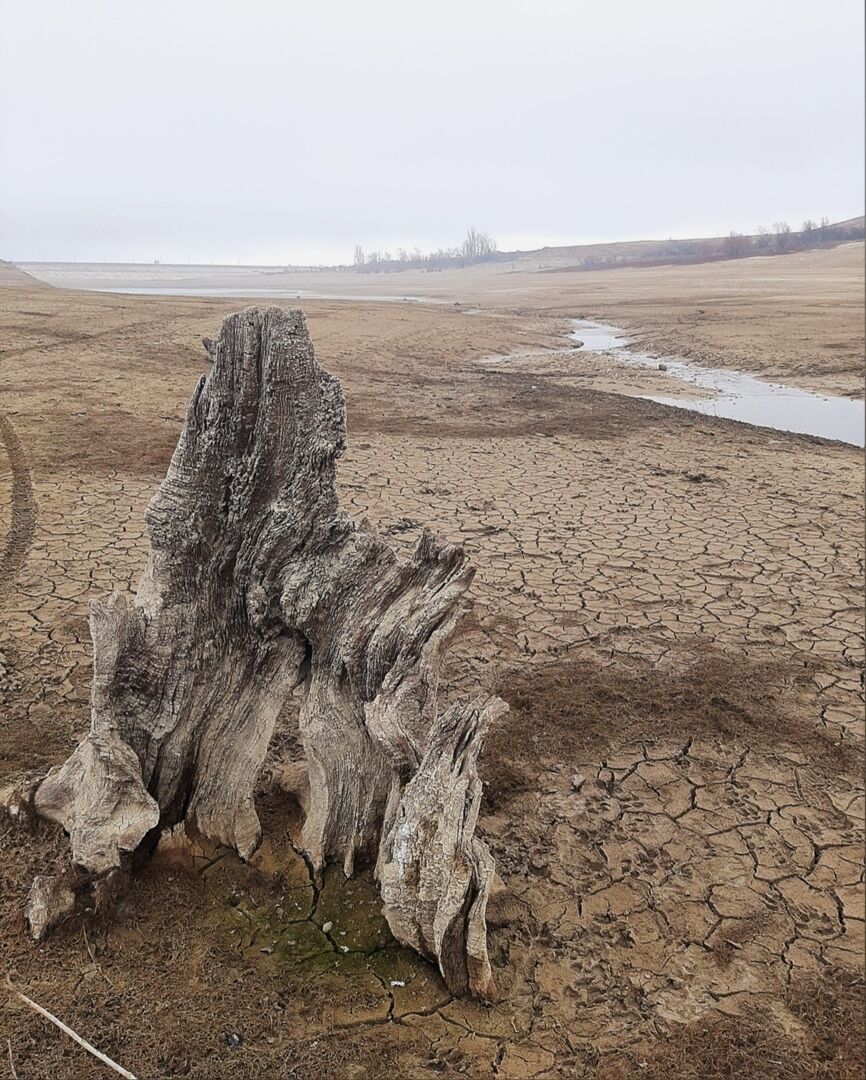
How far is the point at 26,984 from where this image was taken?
2.66m

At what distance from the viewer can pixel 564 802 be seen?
158 inches

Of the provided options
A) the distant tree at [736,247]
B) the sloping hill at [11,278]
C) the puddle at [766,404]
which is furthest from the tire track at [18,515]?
the distant tree at [736,247]

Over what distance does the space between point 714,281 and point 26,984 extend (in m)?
50.7

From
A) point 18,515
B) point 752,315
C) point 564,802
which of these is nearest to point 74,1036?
point 564,802

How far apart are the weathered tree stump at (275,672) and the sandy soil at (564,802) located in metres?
0.22

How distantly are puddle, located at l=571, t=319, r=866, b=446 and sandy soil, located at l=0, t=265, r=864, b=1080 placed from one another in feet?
Result: 8.84

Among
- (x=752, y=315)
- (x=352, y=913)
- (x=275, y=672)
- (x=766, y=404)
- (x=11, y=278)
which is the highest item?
(x=11, y=278)

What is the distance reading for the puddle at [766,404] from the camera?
1295 centimetres

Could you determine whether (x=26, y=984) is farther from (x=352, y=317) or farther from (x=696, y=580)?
(x=352, y=317)

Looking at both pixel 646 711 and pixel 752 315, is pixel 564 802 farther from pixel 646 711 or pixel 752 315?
pixel 752 315

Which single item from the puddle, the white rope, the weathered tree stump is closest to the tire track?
the weathered tree stump

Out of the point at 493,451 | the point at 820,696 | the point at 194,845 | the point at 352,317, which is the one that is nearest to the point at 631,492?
the point at 493,451

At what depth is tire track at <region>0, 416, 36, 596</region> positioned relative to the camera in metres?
6.32

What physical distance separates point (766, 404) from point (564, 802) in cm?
1300
